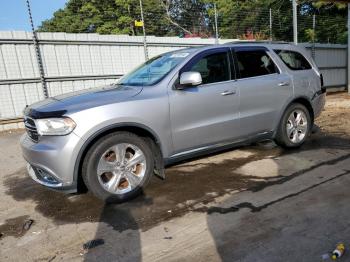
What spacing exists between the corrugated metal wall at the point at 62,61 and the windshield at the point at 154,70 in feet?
18.0

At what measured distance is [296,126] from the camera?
6000 mm

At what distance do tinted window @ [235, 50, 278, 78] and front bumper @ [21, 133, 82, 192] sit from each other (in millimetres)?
2670

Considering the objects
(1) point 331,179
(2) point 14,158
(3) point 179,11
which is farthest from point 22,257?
(3) point 179,11

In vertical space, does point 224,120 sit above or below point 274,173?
above

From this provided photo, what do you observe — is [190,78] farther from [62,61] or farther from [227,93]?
[62,61]

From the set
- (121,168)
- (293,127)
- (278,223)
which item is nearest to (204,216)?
(278,223)

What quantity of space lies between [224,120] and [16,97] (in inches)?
271

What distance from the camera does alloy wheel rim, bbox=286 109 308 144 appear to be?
589 cm

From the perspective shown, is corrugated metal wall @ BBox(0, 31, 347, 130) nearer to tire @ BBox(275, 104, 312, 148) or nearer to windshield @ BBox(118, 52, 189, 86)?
windshield @ BBox(118, 52, 189, 86)

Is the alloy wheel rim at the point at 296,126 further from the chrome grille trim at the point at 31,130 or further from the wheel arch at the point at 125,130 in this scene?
the chrome grille trim at the point at 31,130

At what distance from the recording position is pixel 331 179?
454cm

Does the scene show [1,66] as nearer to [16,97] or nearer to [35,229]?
[16,97]

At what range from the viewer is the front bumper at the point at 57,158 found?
3799 mm

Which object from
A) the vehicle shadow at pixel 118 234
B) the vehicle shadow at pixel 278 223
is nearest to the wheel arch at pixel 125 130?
Answer: the vehicle shadow at pixel 118 234
